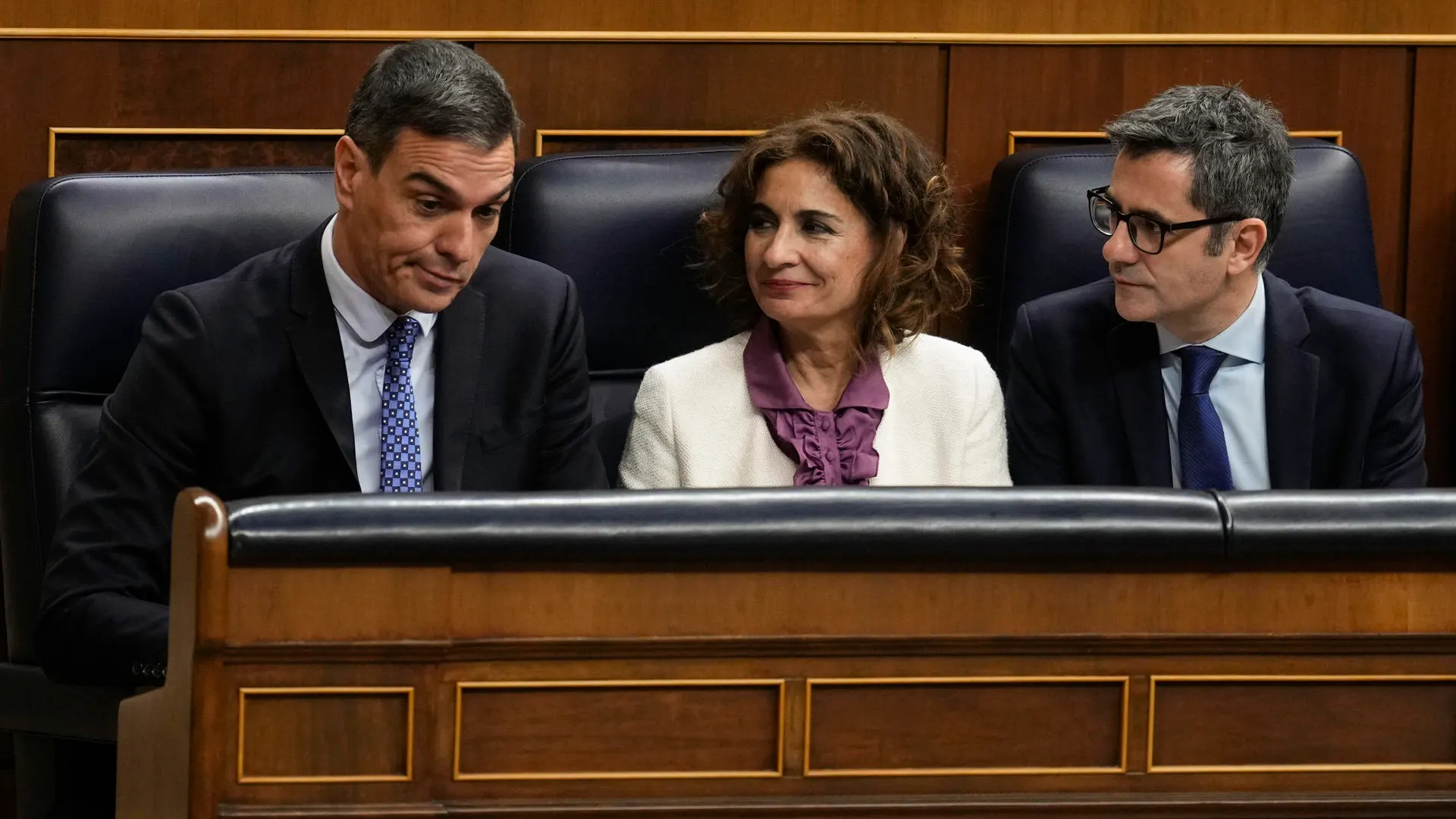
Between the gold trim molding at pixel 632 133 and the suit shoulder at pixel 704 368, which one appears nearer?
the suit shoulder at pixel 704 368

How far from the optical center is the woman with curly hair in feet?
6.81

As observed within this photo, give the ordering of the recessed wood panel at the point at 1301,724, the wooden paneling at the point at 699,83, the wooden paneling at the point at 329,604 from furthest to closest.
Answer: the wooden paneling at the point at 699,83
the recessed wood panel at the point at 1301,724
the wooden paneling at the point at 329,604

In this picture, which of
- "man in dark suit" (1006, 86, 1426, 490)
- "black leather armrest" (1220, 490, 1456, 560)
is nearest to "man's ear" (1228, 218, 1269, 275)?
"man in dark suit" (1006, 86, 1426, 490)

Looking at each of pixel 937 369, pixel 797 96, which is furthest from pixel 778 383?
pixel 797 96

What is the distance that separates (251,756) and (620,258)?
3.67 feet

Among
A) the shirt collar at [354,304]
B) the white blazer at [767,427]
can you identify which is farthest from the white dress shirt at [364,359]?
the white blazer at [767,427]

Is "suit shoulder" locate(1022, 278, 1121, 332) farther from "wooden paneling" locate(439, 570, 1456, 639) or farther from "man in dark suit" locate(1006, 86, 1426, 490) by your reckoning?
"wooden paneling" locate(439, 570, 1456, 639)

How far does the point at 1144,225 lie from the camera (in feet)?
6.73

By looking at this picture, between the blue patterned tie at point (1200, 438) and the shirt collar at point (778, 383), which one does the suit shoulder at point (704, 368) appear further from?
the blue patterned tie at point (1200, 438)

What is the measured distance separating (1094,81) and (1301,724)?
1.37 metres

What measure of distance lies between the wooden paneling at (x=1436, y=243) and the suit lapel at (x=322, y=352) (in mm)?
1561

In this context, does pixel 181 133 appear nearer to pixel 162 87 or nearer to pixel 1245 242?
pixel 162 87

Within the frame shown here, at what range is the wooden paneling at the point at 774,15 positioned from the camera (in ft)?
7.30

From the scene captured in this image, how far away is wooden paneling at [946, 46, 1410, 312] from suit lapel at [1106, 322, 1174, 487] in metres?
0.35
